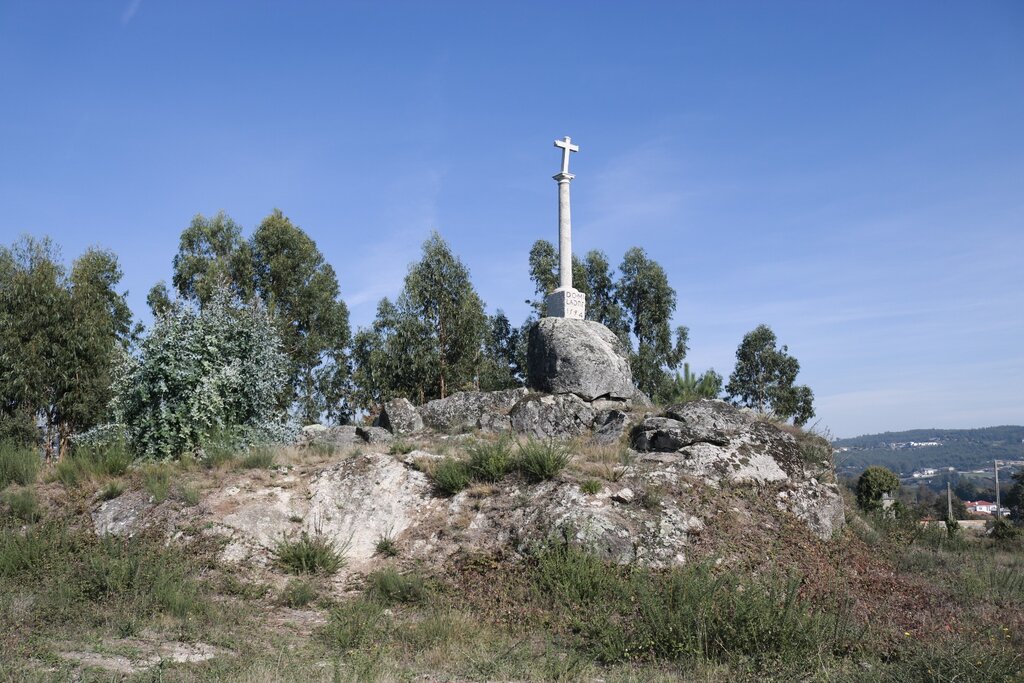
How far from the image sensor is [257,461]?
1314 cm

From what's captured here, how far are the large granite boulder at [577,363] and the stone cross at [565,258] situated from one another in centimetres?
103

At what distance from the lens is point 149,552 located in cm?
990

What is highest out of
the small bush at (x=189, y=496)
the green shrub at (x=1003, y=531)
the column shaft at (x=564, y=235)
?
the column shaft at (x=564, y=235)

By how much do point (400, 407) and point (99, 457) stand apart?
844cm

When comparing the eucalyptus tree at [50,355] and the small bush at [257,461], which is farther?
the eucalyptus tree at [50,355]

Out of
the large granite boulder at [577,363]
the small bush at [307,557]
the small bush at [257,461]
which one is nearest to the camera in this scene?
the small bush at [307,557]

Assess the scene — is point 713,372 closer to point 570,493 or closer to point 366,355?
point 366,355

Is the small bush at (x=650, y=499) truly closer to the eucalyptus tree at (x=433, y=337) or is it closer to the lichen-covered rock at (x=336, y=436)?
the lichen-covered rock at (x=336, y=436)

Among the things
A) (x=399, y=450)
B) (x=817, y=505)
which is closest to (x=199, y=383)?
(x=399, y=450)

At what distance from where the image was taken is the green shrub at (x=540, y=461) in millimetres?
11781

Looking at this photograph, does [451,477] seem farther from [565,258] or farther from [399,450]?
[565,258]

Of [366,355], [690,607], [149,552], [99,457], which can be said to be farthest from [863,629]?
[366,355]

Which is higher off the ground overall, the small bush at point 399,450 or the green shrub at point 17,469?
the small bush at point 399,450

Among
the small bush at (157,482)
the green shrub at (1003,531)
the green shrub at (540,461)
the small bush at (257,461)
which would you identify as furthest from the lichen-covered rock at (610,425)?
the green shrub at (1003,531)
